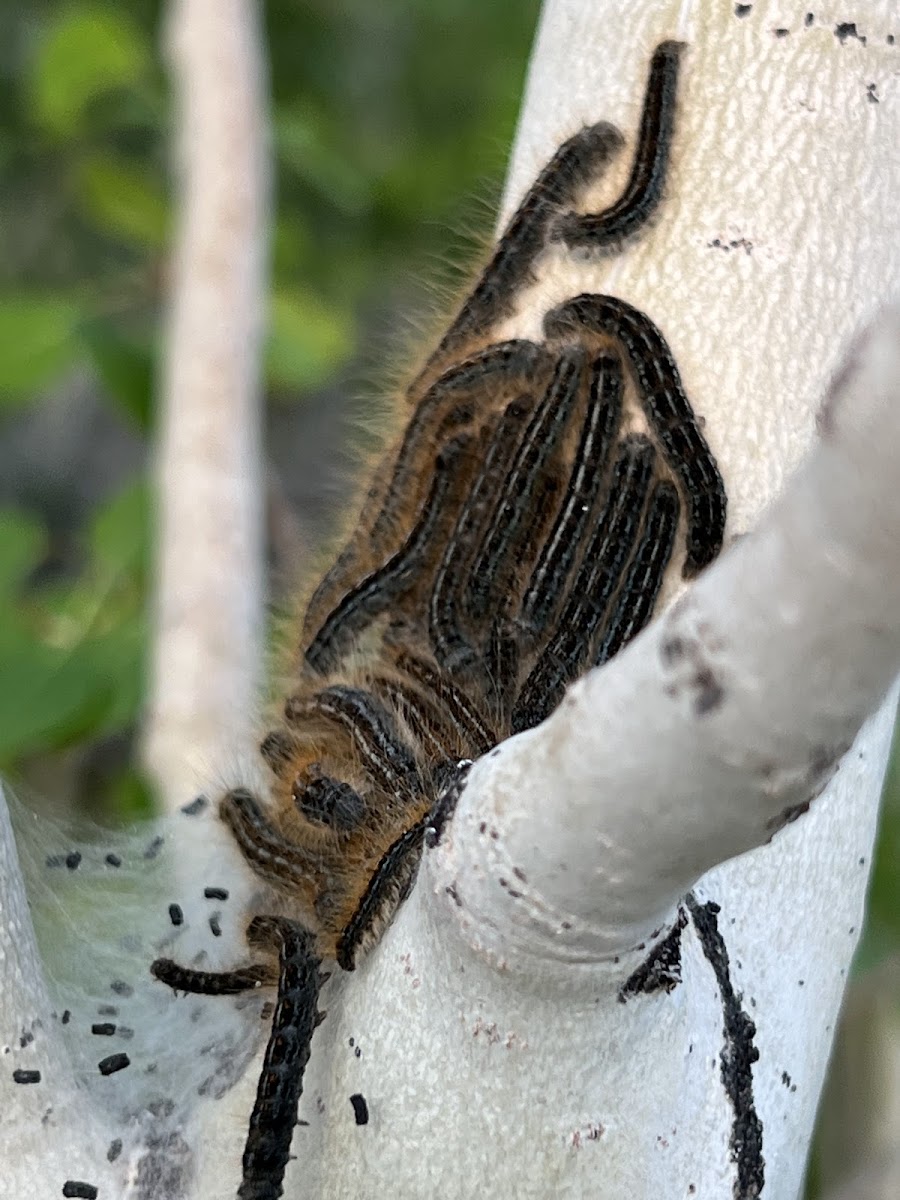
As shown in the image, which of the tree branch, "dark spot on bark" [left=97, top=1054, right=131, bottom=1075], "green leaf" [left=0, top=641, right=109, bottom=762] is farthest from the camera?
"green leaf" [left=0, top=641, right=109, bottom=762]

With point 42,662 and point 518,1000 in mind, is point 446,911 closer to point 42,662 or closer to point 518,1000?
point 518,1000

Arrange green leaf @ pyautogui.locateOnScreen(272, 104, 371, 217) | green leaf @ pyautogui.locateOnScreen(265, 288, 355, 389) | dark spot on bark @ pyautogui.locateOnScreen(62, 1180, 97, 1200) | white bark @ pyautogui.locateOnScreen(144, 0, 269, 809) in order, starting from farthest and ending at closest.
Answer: green leaf @ pyautogui.locateOnScreen(265, 288, 355, 389)
green leaf @ pyautogui.locateOnScreen(272, 104, 371, 217)
white bark @ pyautogui.locateOnScreen(144, 0, 269, 809)
dark spot on bark @ pyautogui.locateOnScreen(62, 1180, 97, 1200)

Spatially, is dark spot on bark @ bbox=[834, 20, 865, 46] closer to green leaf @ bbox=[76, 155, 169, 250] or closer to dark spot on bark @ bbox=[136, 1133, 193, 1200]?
dark spot on bark @ bbox=[136, 1133, 193, 1200]

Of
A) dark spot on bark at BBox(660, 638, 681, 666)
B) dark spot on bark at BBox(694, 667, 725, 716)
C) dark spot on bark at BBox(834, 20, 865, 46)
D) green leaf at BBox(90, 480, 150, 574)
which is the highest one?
dark spot on bark at BBox(834, 20, 865, 46)

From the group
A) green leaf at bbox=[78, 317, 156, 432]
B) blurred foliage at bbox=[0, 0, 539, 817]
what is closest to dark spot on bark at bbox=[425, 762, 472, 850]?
blurred foliage at bbox=[0, 0, 539, 817]

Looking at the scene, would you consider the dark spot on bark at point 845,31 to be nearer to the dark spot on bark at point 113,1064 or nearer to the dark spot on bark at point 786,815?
the dark spot on bark at point 786,815

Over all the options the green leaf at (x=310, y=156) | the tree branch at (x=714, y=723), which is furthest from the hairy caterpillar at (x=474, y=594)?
the green leaf at (x=310, y=156)
